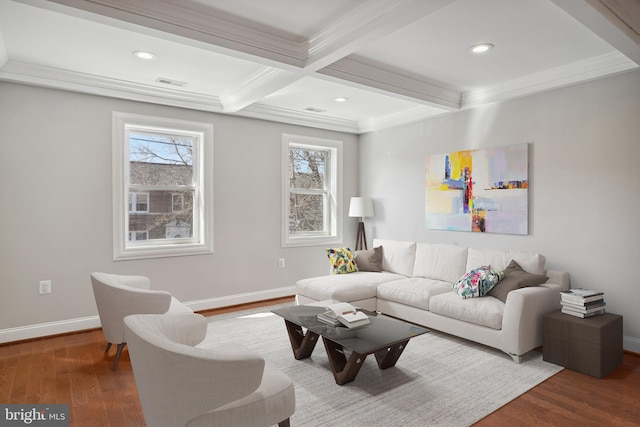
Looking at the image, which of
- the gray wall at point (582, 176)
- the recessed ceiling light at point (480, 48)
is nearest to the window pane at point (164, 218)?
the gray wall at point (582, 176)

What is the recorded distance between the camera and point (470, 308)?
11.2 feet

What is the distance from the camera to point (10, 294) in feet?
11.9

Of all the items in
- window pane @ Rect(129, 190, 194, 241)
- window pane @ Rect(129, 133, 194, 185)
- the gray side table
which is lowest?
the gray side table

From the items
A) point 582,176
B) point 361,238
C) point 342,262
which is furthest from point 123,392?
point 582,176

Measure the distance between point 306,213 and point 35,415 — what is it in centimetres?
395

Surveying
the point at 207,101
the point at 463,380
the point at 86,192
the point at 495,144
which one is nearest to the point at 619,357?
the point at 463,380

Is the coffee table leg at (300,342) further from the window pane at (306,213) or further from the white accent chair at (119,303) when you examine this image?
the window pane at (306,213)

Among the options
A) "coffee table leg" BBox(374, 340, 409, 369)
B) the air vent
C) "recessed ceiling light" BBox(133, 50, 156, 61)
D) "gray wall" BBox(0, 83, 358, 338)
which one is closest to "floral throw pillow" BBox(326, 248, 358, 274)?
"gray wall" BBox(0, 83, 358, 338)

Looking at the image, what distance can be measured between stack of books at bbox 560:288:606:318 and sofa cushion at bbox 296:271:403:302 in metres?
1.79

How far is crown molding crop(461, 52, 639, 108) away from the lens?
10.9 feet

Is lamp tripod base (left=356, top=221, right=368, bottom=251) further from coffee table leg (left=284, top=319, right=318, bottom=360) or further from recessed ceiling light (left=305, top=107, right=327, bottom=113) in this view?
coffee table leg (left=284, top=319, right=318, bottom=360)

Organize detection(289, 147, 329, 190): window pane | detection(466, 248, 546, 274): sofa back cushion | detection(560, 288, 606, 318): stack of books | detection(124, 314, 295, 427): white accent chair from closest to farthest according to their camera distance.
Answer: detection(124, 314, 295, 427): white accent chair
detection(560, 288, 606, 318): stack of books
detection(466, 248, 546, 274): sofa back cushion
detection(289, 147, 329, 190): window pane

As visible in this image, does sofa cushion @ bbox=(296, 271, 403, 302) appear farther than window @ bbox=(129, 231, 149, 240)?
No

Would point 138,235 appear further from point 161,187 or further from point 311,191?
point 311,191
